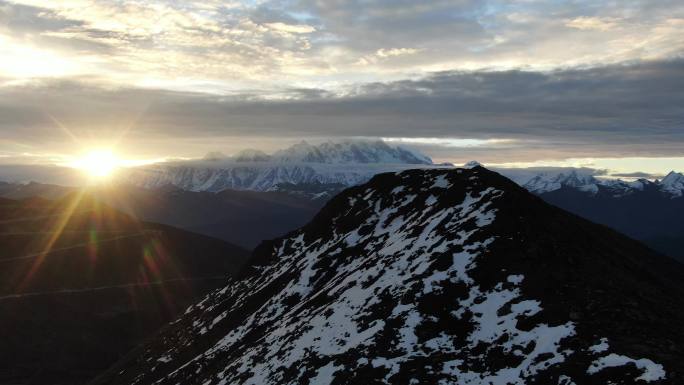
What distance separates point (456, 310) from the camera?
32.4 metres

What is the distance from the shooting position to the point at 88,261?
526 feet

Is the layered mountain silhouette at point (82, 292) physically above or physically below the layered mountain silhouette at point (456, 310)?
below

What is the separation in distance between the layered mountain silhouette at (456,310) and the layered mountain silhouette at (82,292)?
192ft

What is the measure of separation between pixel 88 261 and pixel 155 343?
9395cm

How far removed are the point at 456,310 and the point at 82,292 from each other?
134 metres

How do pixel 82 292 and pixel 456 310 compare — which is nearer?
pixel 456 310

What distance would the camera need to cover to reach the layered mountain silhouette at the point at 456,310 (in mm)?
25641

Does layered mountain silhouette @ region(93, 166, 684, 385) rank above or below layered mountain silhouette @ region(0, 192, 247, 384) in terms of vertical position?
above

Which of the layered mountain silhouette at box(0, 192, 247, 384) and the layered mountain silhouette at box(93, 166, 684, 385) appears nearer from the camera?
the layered mountain silhouette at box(93, 166, 684, 385)

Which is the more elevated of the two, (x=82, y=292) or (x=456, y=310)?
(x=456, y=310)

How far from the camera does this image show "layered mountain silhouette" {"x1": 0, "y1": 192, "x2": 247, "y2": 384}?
11206cm

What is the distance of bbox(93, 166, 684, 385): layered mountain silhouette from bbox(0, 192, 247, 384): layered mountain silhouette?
58635mm

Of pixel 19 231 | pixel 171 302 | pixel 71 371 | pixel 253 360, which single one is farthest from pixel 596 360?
pixel 19 231

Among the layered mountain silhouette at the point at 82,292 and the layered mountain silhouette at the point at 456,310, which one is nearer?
the layered mountain silhouette at the point at 456,310
